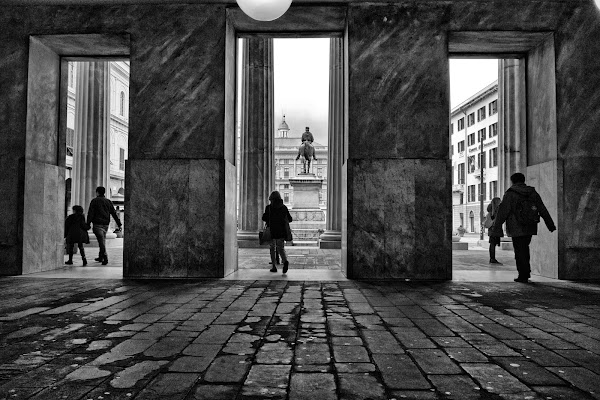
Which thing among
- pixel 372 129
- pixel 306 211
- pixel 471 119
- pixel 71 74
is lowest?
pixel 306 211

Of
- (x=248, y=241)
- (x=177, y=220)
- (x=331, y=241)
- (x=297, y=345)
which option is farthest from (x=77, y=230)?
(x=297, y=345)

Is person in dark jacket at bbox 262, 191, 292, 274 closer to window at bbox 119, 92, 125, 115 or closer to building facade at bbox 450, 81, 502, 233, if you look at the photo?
window at bbox 119, 92, 125, 115

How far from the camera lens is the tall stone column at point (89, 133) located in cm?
1797

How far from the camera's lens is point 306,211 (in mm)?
22531

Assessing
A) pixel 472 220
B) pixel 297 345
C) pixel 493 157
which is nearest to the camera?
pixel 297 345

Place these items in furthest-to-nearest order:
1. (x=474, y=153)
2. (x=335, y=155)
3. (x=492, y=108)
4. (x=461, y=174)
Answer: (x=461, y=174)
(x=474, y=153)
(x=492, y=108)
(x=335, y=155)

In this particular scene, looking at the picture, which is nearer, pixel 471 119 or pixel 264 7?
pixel 264 7

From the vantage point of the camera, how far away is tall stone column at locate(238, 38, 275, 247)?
57.0 feet

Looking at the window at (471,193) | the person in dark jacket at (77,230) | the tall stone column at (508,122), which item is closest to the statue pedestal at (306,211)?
the tall stone column at (508,122)

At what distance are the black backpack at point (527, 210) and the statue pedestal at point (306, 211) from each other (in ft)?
46.1

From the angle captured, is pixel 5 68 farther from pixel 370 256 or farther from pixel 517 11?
pixel 517 11

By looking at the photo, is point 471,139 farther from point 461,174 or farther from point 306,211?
point 306,211

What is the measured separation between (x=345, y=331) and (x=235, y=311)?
1427 mm

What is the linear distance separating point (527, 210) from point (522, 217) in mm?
140
